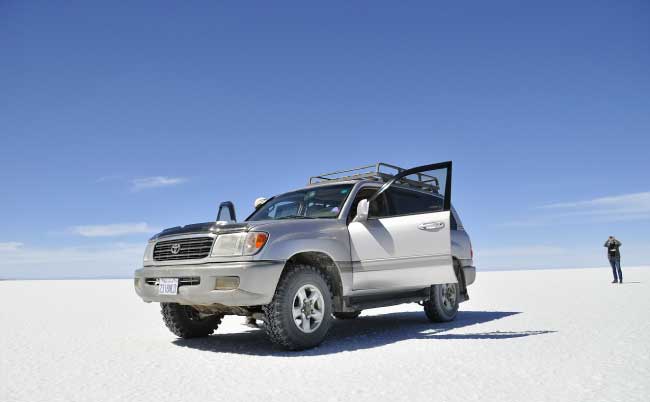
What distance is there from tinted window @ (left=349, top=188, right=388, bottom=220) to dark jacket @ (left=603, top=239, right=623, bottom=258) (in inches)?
573

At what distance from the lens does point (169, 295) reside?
5.81 metres

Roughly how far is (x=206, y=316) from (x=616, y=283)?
15.8 meters

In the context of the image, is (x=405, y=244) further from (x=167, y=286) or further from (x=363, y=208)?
(x=167, y=286)

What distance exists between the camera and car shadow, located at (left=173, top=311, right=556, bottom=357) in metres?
5.84

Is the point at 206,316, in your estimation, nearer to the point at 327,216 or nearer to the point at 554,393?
the point at 327,216

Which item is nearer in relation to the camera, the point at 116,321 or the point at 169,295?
the point at 169,295

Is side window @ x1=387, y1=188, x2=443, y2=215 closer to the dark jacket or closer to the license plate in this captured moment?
the license plate

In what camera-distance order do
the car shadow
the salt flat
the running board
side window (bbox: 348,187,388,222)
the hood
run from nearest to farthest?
the salt flat
the hood
the car shadow
the running board
side window (bbox: 348,187,388,222)

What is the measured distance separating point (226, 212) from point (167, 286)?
1761 millimetres

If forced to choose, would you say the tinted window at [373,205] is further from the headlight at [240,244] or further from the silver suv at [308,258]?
the headlight at [240,244]

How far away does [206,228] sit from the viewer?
19.0 feet

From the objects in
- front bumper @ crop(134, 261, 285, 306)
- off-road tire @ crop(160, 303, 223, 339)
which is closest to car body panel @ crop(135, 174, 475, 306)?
front bumper @ crop(134, 261, 285, 306)

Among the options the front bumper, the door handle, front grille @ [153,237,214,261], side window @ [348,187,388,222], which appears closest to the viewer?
the front bumper

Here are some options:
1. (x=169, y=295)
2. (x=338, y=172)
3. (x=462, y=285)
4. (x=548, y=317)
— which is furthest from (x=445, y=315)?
(x=169, y=295)
